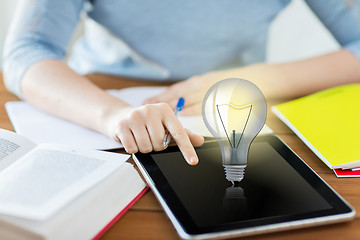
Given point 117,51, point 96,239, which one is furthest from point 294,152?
point 117,51

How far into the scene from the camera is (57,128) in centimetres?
77

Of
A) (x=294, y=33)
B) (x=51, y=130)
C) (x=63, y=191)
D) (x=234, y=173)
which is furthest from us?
(x=294, y=33)

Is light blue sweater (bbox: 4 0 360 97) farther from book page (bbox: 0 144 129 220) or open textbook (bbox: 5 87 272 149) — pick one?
book page (bbox: 0 144 129 220)

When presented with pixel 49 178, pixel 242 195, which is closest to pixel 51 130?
pixel 49 178

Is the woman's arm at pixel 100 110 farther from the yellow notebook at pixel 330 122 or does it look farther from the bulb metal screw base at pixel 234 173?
the yellow notebook at pixel 330 122

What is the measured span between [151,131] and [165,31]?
0.51m

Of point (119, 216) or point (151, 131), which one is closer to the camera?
point (119, 216)

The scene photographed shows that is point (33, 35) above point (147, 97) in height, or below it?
above

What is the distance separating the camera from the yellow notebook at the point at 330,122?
0.67m

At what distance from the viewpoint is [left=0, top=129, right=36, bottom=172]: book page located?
1.99 ft

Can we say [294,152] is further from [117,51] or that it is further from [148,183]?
[117,51]

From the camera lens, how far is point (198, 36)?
1.13 metres

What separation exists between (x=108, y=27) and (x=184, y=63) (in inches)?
8.2

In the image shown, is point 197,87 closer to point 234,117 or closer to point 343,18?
point 234,117
